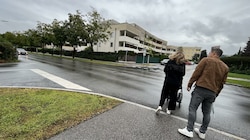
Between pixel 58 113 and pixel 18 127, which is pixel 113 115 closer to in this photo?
pixel 58 113

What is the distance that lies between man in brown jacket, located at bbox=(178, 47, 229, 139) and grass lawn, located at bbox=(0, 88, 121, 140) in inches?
90.7

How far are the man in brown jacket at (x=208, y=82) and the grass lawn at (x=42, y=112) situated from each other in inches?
90.7

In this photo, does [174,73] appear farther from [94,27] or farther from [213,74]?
[94,27]

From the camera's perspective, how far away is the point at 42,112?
3.91 metres

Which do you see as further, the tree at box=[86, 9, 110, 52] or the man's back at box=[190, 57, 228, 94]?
the tree at box=[86, 9, 110, 52]

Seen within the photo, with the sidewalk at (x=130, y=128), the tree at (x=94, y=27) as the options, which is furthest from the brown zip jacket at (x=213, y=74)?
the tree at (x=94, y=27)

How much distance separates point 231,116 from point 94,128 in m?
4.13

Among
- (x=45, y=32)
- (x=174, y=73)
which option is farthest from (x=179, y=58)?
(x=45, y=32)

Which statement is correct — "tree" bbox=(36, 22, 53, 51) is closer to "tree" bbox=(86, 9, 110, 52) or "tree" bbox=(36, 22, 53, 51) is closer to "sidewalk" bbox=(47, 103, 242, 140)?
"tree" bbox=(86, 9, 110, 52)

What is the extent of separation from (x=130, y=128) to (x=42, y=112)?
2.14 m

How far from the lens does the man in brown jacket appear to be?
308 cm

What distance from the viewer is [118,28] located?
1649 inches

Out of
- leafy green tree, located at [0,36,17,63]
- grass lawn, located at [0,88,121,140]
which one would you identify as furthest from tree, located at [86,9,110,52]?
grass lawn, located at [0,88,121,140]

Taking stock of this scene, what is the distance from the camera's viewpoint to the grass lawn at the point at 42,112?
3.01m
